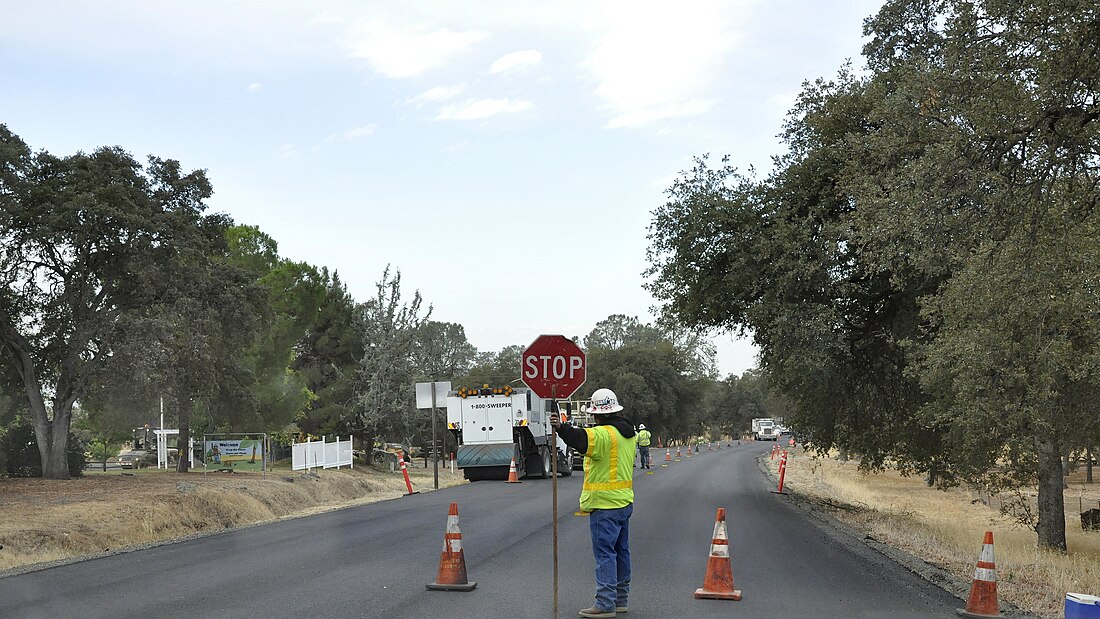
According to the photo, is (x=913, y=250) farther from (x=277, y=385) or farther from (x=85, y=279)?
(x=277, y=385)

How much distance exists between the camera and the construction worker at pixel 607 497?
8.76 m

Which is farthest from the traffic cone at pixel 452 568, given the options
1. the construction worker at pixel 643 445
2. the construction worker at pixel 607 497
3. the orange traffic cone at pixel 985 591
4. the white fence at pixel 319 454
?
the construction worker at pixel 643 445

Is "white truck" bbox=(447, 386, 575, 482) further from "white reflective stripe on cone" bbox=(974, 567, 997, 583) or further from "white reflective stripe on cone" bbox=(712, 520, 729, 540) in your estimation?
"white reflective stripe on cone" bbox=(974, 567, 997, 583)

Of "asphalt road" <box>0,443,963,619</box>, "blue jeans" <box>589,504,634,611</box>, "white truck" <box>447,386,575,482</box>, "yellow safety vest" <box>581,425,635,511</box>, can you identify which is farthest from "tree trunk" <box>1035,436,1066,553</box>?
"white truck" <box>447,386,575,482</box>

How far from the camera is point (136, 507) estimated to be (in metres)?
18.9

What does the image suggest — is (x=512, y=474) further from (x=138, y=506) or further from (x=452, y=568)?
(x=452, y=568)

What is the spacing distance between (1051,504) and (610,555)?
1494 cm

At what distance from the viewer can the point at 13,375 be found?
28.6 meters

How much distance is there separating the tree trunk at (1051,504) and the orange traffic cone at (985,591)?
38.3 ft

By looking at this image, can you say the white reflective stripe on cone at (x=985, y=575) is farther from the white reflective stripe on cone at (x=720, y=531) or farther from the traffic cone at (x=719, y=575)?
the white reflective stripe on cone at (x=720, y=531)

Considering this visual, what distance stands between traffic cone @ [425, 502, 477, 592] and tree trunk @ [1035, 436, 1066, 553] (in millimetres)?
13827

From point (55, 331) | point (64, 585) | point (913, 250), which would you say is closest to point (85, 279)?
point (55, 331)

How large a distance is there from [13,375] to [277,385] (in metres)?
15.0

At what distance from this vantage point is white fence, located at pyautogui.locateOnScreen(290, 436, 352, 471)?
31.5m
